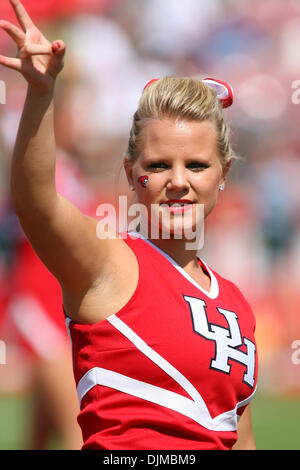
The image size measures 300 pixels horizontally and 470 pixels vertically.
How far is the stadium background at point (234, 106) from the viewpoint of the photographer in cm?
687

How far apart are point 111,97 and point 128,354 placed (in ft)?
19.4

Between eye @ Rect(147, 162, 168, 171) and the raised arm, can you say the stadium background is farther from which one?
the raised arm

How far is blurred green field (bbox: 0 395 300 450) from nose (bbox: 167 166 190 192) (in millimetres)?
2582

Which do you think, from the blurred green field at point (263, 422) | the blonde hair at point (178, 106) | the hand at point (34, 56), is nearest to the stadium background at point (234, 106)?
the blurred green field at point (263, 422)

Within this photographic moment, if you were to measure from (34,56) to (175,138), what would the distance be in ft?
1.99

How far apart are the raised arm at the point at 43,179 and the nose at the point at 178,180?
297 millimetres

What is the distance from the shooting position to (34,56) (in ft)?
5.24

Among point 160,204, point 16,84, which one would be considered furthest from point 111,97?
point 160,204

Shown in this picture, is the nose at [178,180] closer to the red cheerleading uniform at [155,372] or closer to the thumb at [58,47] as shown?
the red cheerleading uniform at [155,372]

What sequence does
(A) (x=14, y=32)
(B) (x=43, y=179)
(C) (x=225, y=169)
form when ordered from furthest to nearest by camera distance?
1. (C) (x=225, y=169)
2. (B) (x=43, y=179)
3. (A) (x=14, y=32)

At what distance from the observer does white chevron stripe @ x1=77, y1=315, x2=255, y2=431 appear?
6.23 ft

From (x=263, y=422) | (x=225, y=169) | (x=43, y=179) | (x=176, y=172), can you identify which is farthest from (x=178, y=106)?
(x=263, y=422)

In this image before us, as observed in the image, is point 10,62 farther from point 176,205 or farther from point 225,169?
point 225,169

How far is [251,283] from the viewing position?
24.7 feet
